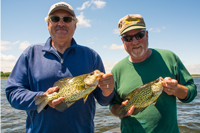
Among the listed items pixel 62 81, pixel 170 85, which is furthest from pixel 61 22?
pixel 170 85

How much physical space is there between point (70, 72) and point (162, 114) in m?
2.25

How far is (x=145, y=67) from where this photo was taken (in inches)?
144

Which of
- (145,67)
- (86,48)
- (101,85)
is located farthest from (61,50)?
(145,67)

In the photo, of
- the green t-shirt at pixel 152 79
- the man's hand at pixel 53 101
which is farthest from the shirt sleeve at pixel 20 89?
the green t-shirt at pixel 152 79

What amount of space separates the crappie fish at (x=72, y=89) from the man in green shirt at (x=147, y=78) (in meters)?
1.10

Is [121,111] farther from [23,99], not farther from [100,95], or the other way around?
[23,99]

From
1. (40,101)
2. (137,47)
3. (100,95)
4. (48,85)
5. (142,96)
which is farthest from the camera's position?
(137,47)

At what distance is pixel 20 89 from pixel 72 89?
1.02 m

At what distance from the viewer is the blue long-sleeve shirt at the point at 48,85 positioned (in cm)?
289

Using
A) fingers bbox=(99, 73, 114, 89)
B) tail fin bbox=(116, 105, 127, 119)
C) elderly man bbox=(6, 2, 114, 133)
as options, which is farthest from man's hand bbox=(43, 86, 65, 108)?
tail fin bbox=(116, 105, 127, 119)

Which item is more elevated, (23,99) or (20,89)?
(20,89)

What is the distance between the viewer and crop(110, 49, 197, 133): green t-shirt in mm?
3307

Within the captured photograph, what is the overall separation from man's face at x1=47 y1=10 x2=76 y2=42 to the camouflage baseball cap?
1349 millimetres

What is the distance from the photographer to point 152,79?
11.6ft
